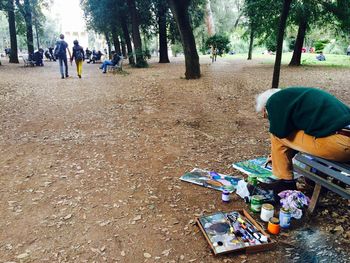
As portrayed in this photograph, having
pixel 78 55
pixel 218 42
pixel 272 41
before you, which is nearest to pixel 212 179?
pixel 78 55

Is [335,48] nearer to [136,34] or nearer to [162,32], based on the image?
[162,32]

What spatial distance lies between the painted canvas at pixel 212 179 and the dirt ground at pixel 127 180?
142 mm

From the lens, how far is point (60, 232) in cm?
338

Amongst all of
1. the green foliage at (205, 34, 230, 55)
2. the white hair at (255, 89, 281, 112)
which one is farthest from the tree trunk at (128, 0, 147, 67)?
the white hair at (255, 89, 281, 112)

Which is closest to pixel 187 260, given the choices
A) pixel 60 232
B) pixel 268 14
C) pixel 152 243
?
pixel 152 243

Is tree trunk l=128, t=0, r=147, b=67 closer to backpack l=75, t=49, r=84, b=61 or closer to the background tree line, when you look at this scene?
the background tree line

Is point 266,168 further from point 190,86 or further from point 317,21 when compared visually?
point 317,21

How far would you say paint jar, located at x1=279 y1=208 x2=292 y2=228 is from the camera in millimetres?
3266

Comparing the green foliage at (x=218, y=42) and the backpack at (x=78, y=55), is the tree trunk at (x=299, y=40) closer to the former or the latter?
the green foliage at (x=218, y=42)

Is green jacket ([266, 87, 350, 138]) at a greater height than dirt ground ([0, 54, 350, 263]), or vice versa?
green jacket ([266, 87, 350, 138])

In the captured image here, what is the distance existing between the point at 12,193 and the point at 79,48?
39.4ft

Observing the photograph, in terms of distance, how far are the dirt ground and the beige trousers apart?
23.3 inches

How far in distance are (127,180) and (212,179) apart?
3.92ft

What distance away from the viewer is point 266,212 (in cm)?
338
